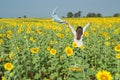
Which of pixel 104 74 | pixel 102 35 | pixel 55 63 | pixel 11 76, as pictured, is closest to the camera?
pixel 104 74

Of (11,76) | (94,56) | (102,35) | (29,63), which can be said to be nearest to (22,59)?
(29,63)

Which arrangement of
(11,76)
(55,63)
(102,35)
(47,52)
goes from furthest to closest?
1. (102,35)
2. (47,52)
3. (55,63)
4. (11,76)

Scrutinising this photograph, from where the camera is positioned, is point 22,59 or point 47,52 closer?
point 22,59

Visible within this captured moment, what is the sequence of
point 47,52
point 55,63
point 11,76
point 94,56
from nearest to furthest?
1. point 11,76
2. point 55,63
3. point 47,52
4. point 94,56

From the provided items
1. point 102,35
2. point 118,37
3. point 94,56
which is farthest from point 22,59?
point 118,37

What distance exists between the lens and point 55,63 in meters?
4.97

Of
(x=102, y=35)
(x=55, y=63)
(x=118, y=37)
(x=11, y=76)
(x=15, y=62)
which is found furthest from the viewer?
(x=118, y=37)

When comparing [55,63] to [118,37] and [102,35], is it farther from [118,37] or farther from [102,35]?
[118,37]

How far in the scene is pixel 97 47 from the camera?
598 centimetres

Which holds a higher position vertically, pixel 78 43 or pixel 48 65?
pixel 78 43

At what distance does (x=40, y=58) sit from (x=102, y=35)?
207 cm

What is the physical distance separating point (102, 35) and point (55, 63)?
2215mm

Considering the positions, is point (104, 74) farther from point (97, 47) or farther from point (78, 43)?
point (97, 47)

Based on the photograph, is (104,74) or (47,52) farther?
(47,52)
